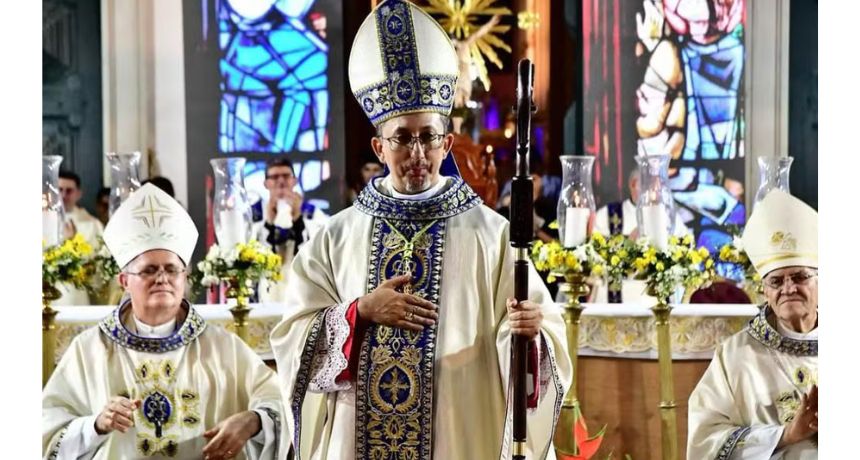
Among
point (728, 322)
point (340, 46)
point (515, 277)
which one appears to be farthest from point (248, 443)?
point (340, 46)

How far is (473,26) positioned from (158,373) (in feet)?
24.1

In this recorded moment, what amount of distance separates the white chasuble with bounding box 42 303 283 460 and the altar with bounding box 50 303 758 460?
4.10ft

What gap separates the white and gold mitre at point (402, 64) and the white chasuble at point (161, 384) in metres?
1.29

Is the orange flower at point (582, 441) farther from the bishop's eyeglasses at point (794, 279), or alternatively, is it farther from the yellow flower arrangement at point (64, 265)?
the yellow flower arrangement at point (64, 265)

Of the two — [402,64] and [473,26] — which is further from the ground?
[473,26]

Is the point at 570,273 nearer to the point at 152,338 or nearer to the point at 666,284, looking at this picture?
the point at 666,284

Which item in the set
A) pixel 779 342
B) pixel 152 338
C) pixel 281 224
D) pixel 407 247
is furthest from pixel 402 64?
pixel 281 224

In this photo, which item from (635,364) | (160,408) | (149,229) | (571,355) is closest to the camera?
(160,408)

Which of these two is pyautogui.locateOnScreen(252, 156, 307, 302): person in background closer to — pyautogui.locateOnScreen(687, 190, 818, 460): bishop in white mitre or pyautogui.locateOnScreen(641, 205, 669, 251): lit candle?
pyautogui.locateOnScreen(641, 205, 669, 251): lit candle

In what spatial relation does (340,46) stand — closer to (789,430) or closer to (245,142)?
(245,142)

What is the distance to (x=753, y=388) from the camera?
5707mm

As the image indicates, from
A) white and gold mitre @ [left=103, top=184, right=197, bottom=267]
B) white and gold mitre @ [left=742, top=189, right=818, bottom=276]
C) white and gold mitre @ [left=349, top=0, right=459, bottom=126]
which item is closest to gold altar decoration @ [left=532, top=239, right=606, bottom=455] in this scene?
white and gold mitre @ [left=742, top=189, right=818, bottom=276]

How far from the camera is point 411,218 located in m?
5.14

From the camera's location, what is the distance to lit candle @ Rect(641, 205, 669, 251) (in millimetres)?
6988
